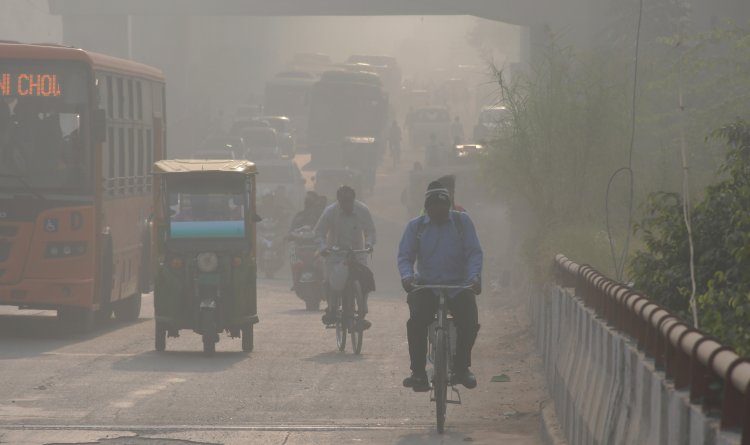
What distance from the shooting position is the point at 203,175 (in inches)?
699

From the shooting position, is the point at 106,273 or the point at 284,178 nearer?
the point at 106,273

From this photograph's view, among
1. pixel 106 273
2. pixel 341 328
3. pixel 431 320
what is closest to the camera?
pixel 431 320

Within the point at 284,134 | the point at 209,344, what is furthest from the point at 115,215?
the point at 284,134

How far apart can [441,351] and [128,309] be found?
11.7 m

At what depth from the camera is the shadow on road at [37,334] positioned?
686 inches

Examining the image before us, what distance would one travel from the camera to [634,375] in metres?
7.22

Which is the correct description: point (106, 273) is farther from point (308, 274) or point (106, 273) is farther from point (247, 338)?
point (308, 274)

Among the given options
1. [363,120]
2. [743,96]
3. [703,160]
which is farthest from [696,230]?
[363,120]

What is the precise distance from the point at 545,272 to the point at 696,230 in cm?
775

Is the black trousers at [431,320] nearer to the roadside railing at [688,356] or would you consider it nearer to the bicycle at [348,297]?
the roadside railing at [688,356]

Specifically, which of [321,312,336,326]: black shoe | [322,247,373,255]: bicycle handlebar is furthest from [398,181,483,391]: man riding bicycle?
[321,312,336,326]: black shoe

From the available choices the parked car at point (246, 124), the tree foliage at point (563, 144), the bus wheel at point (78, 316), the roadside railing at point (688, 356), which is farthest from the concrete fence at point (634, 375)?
the parked car at point (246, 124)

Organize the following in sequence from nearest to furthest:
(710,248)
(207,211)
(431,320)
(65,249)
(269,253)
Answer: (710,248) → (431,320) → (207,211) → (65,249) → (269,253)

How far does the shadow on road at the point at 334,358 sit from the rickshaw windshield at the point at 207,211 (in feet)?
5.21
